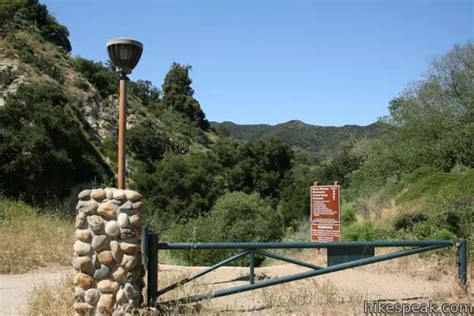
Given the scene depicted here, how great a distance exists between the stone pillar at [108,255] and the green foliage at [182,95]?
54.8 m

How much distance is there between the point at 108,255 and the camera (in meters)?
4.97

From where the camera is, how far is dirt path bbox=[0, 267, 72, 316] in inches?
235

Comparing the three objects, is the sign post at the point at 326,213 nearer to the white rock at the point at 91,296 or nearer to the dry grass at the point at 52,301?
the dry grass at the point at 52,301

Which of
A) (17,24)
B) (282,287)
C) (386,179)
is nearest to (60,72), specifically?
(17,24)

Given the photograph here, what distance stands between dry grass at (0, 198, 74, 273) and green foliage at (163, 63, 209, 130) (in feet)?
162

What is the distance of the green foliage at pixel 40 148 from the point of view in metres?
22.3

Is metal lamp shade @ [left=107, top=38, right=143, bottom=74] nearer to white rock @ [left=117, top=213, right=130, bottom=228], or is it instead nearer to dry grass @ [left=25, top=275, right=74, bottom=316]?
white rock @ [left=117, top=213, right=130, bottom=228]

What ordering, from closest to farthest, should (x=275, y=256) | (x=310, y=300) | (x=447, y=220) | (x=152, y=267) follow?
1. (x=152, y=267)
2. (x=275, y=256)
3. (x=310, y=300)
4. (x=447, y=220)

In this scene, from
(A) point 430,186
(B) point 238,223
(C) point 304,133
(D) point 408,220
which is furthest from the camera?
(C) point 304,133

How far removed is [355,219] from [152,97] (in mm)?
49925

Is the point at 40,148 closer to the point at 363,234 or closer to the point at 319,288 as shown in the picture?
the point at 363,234

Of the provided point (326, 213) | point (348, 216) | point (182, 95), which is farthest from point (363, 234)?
point (182, 95)

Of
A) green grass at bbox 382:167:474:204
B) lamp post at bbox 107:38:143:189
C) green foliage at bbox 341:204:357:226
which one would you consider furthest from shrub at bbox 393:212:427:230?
lamp post at bbox 107:38:143:189

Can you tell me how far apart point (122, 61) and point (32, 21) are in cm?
3543
